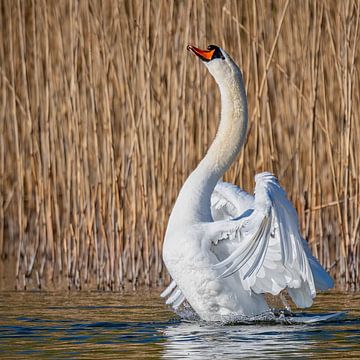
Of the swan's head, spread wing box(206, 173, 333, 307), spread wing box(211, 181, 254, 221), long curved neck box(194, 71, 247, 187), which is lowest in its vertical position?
spread wing box(206, 173, 333, 307)

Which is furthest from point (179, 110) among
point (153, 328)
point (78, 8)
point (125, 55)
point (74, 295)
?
point (153, 328)

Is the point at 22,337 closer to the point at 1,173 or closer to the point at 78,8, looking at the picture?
the point at 78,8

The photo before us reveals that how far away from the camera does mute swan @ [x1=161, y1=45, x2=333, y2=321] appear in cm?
575

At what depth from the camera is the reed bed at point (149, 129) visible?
801 cm

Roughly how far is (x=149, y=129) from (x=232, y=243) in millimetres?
2423

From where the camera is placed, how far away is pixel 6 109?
35.1ft

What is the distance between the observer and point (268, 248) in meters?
6.04

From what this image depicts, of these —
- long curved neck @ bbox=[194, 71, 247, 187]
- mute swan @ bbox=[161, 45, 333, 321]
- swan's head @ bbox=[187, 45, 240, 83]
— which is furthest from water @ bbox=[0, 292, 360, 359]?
swan's head @ bbox=[187, 45, 240, 83]

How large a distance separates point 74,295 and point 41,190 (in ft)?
4.35

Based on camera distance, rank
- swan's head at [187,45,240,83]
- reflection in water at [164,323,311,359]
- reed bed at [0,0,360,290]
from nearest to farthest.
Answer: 1. reflection in water at [164,323,311,359]
2. swan's head at [187,45,240,83]
3. reed bed at [0,0,360,290]

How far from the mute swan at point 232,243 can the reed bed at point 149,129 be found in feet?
4.76

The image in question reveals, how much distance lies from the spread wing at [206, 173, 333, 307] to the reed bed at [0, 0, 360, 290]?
1.96 meters

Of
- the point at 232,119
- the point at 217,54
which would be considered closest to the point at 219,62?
the point at 217,54

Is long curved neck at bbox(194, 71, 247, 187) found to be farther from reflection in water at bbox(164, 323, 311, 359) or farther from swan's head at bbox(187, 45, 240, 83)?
reflection in water at bbox(164, 323, 311, 359)
